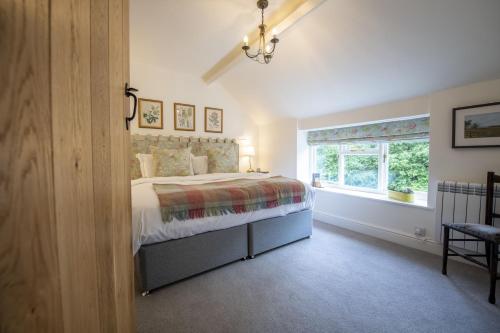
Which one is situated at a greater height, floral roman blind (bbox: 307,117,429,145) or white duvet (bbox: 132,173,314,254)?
floral roman blind (bbox: 307,117,429,145)

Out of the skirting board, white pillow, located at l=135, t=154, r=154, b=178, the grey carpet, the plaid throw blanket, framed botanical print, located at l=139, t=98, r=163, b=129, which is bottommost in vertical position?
the grey carpet

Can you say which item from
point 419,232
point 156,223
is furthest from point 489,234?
point 156,223

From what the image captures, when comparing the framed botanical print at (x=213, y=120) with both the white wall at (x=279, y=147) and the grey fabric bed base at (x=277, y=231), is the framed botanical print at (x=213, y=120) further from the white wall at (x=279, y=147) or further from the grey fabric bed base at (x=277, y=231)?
the grey fabric bed base at (x=277, y=231)

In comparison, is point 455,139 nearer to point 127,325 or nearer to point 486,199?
point 486,199

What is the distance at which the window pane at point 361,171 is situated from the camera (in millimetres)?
3391

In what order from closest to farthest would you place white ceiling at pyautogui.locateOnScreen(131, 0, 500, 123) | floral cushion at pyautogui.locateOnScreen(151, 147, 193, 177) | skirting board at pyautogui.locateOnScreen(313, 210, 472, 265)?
white ceiling at pyautogui.locateOnScreen(131, 0, 500, 123), skirting board at pyautogui.locateOnScreen(313, 210, 472, 265), floral cushion at pyautogui.locateOnScreen(151, 147, 193, 177)

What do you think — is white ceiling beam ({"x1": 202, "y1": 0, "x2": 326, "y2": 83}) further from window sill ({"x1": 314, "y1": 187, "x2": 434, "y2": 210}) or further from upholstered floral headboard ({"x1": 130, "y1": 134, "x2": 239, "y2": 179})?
window sill ({"x1": 314, "y1": 187, "x2": 434, "y2": 210})

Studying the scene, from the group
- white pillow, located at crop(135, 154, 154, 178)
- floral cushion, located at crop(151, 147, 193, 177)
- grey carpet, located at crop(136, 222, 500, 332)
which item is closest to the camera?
grey carpet, located at crop(136, 222, 500, 332)

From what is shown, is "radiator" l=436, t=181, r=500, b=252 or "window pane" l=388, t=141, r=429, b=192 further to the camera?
"window pane" l=388, t=141, r=429, b=192

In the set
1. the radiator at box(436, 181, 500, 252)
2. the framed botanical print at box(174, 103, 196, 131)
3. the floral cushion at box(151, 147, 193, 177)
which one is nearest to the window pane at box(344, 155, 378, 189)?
the radiator at box(436, 181, 500, 252)

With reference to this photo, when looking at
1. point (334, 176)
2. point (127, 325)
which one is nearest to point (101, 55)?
point (127, 325)

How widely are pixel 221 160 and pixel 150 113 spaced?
1.48 m

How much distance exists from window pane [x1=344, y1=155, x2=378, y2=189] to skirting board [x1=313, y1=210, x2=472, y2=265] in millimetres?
675

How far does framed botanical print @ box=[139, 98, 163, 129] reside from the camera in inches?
142
